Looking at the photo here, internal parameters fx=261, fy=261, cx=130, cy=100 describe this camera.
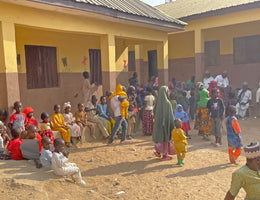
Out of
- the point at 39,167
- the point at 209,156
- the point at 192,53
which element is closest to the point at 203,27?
the point at 192,53

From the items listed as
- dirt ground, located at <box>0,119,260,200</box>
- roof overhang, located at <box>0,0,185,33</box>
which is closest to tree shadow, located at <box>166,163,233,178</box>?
dirt ground, located at <box>0,119,260,200</box>

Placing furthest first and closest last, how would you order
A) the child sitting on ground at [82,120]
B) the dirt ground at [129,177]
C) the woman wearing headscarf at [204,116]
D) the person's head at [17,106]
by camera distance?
1. the woman wearing headscarf at [204,116]
2. the child sitting on ground at [82,120]
3. the person's head at [17,106]
4. the dirt ground at [129,177]

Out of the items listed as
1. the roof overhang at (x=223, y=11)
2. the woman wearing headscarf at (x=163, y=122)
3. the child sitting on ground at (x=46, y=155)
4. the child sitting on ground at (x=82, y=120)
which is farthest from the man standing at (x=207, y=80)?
the child sitting on ground at (x=46, y=155)

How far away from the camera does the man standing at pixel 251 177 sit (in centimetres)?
236

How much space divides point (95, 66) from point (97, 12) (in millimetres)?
3656

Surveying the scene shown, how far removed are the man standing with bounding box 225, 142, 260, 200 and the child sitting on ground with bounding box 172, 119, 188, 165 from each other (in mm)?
2773

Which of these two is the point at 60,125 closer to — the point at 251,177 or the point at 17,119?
the point at 17,119

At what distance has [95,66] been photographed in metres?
10.5

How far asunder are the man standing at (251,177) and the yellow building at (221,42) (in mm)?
8935

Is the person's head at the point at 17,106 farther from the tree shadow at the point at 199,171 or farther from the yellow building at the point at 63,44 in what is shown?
the tree shadow at the point at 199,171

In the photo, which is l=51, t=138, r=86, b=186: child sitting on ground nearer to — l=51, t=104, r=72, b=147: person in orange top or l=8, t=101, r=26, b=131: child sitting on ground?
l=8, t=101, r=26, b=131: child sitting on ground

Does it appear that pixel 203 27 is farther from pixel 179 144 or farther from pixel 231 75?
pixel 179 144

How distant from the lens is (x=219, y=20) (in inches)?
429

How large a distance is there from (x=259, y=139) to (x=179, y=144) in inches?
128
